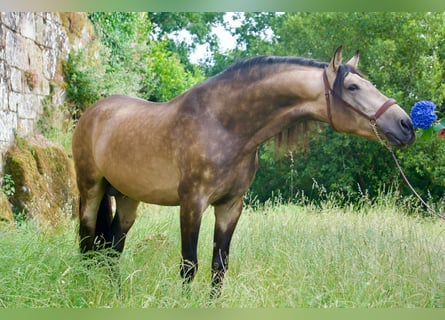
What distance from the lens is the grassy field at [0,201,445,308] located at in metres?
3.16

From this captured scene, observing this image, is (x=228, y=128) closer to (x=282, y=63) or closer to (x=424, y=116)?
(x=282, y=63)

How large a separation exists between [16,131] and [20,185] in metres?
0.64

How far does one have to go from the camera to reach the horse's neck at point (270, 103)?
10.1ft

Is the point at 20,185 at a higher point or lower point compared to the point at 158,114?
lower

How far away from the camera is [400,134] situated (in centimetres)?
288

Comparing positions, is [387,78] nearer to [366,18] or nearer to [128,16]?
[366,18]

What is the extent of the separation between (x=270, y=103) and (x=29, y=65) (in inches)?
162

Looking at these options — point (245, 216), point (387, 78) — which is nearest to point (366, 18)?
point (387, 78)

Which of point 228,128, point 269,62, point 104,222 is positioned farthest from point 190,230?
point 104,222

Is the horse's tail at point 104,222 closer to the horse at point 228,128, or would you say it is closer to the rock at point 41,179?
the horse at point 228,128

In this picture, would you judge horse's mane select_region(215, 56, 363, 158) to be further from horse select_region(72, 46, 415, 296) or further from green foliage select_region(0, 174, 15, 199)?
green foliage select_region(0, 174, 15, 199)

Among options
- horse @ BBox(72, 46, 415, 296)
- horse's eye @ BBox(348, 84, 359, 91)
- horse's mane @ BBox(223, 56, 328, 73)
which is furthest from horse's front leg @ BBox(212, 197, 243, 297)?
horse's eye @ BBox(348, 84, 359, 91)

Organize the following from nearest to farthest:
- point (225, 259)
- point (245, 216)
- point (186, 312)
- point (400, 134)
Answer: point (186, 312)
point (400, 134)
point (225, 259)
point (245, 216)

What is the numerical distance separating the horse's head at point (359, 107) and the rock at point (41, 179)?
338 centimetres
